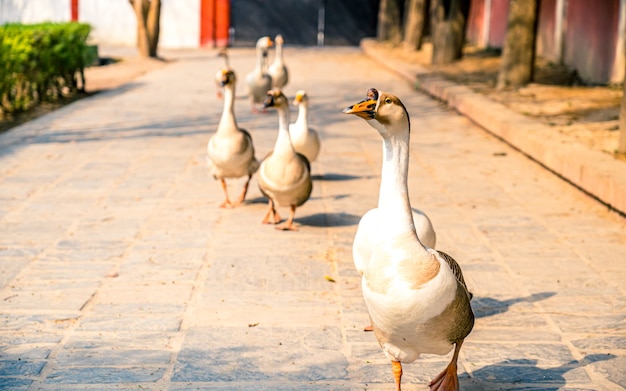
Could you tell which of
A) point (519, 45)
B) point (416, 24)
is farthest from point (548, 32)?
point (416, 24)

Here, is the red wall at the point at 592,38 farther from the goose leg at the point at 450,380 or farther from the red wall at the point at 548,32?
the goose leg at the point at 450,380

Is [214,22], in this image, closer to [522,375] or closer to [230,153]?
[230,153]

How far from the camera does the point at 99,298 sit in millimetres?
6102

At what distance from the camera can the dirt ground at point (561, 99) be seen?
449 inches

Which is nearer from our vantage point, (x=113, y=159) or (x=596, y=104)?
(x=113, y=159)

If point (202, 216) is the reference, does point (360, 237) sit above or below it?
above

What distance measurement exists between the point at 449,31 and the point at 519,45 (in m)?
6.48

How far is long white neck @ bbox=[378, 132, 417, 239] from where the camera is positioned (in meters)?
4.12

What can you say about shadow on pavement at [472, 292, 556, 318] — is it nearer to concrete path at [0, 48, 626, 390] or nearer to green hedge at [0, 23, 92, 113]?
concrete path at [0, 48, 626, 390]

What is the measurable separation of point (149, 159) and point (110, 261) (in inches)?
169

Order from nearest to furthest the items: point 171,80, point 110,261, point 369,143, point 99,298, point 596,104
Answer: point 99,298, point 110,261, point 369,143, point 596,104, point 171,80

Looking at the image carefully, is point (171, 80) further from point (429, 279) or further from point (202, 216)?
point (429, 279)

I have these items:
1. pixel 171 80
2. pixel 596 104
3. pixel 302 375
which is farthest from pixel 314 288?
pixel 171 80

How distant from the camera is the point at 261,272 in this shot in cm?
671
